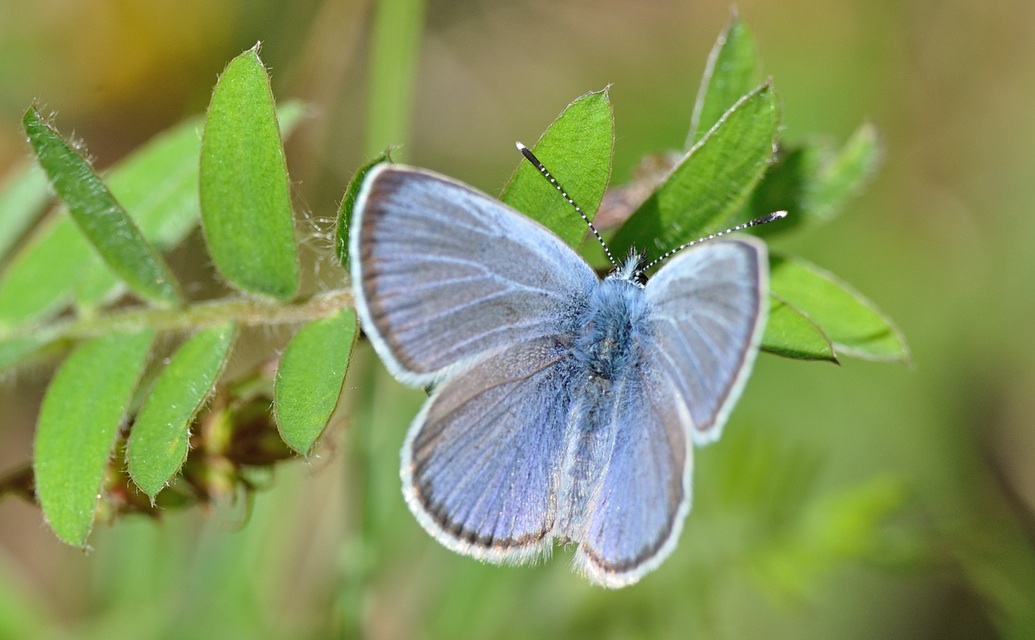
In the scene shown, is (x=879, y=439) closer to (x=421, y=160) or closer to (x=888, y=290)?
(x=888, y=290)

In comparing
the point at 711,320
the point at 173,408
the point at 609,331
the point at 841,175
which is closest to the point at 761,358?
the point at 841,175

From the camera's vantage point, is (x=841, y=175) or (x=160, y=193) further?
(x=160, y=193)

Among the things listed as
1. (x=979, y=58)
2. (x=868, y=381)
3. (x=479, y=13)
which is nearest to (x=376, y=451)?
(x=868, y=381)

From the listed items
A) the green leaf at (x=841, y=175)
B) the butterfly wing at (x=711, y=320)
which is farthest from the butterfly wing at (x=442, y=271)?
the green leaf at (x=841, y=175)

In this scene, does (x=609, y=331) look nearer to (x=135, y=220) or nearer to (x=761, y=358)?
(x=135, y=220)

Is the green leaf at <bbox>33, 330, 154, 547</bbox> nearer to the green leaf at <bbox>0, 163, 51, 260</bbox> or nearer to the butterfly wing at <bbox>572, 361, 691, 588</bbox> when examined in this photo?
the green leaf at <bbox>0, 163, 51, 260</bbox>

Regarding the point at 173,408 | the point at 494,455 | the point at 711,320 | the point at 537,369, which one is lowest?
the point at 494,455

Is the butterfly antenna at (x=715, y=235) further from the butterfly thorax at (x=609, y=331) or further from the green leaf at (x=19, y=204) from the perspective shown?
the green leaf at (x=19, y=204)

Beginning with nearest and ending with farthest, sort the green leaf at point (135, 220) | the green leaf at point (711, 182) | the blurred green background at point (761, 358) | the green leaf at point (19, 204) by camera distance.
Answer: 1. the green leaf at point (711, 182)
2. the green leaf at point (135, 220)
3. the green leaf at point (19, 204)
4. the blurred green background at point (761, 358)
